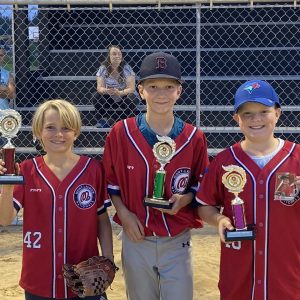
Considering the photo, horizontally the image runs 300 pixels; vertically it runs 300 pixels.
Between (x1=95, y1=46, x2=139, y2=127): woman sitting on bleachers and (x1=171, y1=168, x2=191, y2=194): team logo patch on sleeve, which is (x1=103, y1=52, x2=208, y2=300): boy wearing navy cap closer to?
(x1=171, y1=168, x2=191, y2=194): team logo patch on sleeve

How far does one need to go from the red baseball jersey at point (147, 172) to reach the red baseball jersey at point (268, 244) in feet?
1.12

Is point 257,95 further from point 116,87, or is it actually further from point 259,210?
point 116,87

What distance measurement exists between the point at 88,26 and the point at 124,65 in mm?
3189

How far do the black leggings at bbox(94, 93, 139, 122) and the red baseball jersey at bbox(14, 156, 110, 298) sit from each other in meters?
4.56

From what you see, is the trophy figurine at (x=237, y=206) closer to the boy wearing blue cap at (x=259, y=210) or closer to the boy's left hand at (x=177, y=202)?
the boy wearing blue cap at (x=259, y=210)

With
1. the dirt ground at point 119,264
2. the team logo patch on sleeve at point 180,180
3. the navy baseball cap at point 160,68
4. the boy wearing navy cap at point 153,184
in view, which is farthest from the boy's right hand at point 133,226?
the dirt ground at point 119,264

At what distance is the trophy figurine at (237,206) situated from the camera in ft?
8.27

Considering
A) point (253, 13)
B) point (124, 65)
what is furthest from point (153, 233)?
point (253, 13)

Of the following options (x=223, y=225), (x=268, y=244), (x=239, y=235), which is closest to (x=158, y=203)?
(x=223, y=225)

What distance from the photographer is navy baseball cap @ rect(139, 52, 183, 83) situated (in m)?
2.86

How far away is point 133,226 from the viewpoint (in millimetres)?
2850

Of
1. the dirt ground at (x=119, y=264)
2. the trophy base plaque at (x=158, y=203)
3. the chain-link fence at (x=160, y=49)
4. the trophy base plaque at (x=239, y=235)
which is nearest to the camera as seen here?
the trophy base plaque at (x=239, y=235)

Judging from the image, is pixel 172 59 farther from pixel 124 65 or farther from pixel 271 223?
pixel 124 65

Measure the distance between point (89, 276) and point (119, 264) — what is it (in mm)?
2457
